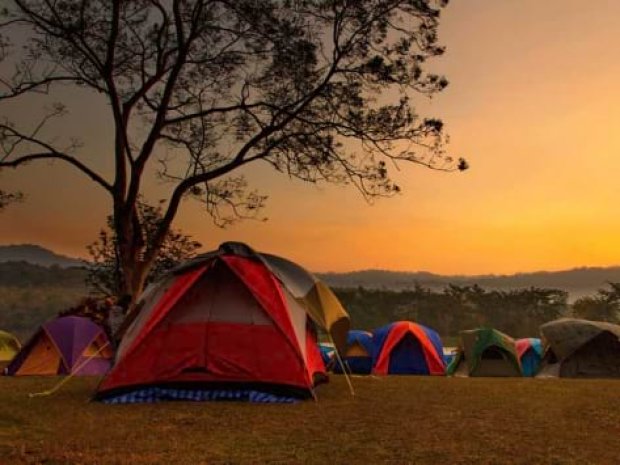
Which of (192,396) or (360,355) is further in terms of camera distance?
(360,355)

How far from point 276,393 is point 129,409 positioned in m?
2.07

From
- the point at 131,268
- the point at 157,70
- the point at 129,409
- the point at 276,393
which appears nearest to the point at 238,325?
the point at 276,393

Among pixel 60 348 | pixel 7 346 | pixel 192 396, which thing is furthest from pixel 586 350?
pixel 7 346

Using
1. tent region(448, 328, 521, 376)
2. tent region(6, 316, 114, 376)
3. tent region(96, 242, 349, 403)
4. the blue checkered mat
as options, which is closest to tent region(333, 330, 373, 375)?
tent region(448, 328, 521, 376)

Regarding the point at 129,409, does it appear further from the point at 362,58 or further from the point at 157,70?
the point at 157,70

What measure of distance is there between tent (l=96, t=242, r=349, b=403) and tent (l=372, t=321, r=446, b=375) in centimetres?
1288

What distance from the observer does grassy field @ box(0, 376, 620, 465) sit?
6.20 m

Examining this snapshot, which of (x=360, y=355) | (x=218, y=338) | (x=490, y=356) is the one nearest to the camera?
(x=218, y=338)

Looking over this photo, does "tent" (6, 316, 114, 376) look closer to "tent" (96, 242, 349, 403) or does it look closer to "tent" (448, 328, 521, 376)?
"tent" (96, 242, 349, 403)

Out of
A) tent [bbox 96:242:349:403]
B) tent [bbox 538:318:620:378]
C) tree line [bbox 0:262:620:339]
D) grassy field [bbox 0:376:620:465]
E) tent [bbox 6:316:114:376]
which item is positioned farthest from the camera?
tree line [bbox 0:262:620:339]

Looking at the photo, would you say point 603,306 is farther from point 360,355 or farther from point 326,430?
point 326,430

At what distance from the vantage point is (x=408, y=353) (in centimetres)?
2306

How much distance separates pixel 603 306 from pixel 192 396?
5386 centimetres

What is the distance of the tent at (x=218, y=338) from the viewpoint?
967 centimetres
